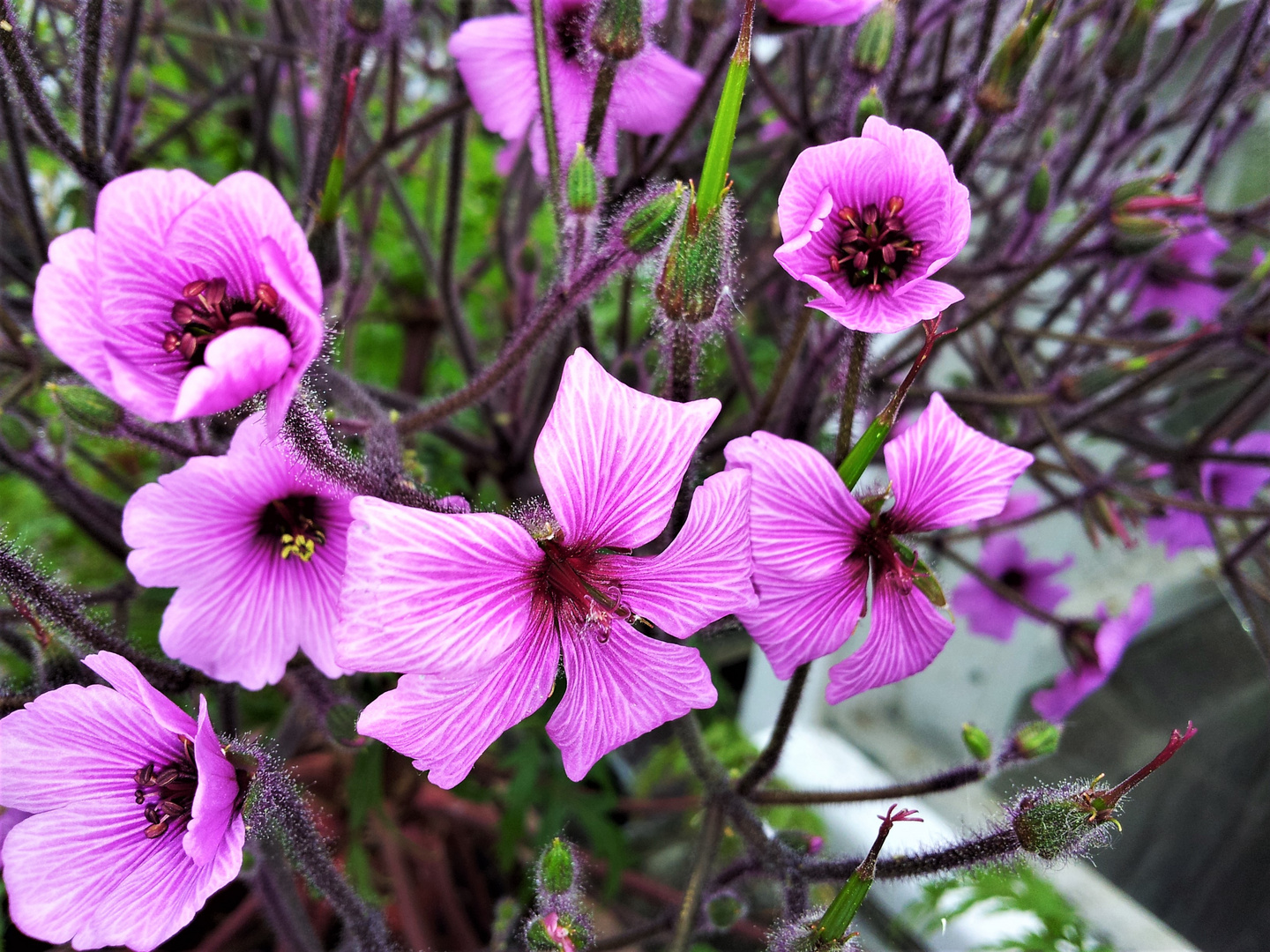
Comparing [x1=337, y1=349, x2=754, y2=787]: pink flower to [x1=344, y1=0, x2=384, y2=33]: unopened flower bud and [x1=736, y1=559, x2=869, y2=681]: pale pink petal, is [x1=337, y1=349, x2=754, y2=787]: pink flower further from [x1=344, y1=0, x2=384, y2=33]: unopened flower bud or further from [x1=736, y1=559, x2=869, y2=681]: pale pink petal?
[x1=344, y1=0, x2=384, y2=33]: unopened flower bud

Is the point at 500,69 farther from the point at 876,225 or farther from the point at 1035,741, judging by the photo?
the point at 1035,741

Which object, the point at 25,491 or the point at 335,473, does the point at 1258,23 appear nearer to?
the point at 335,473

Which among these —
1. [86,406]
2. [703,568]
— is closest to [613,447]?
[703,568]

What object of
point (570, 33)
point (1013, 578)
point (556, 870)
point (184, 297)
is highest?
point (570, 33)

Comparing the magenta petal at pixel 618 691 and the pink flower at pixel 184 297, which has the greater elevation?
the pink flower at pixel 184 297

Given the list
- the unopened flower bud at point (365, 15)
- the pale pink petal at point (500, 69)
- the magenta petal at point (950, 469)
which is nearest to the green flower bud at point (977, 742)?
the magenta petal at point (950, 469)

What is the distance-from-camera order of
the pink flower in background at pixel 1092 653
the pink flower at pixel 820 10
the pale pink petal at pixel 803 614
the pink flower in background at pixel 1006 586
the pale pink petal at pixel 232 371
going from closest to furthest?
the pale pink petal at pixel 232 371 < the pale pink petal at pixel 803 614 < the pink flower at pixel 820 10 < the pink flower in background at pixel 1092 653 < the pink flower in background at pixel 1006 586

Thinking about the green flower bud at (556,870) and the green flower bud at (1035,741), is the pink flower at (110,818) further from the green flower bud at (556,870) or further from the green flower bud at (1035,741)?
the green flower bud at (1035,741)
